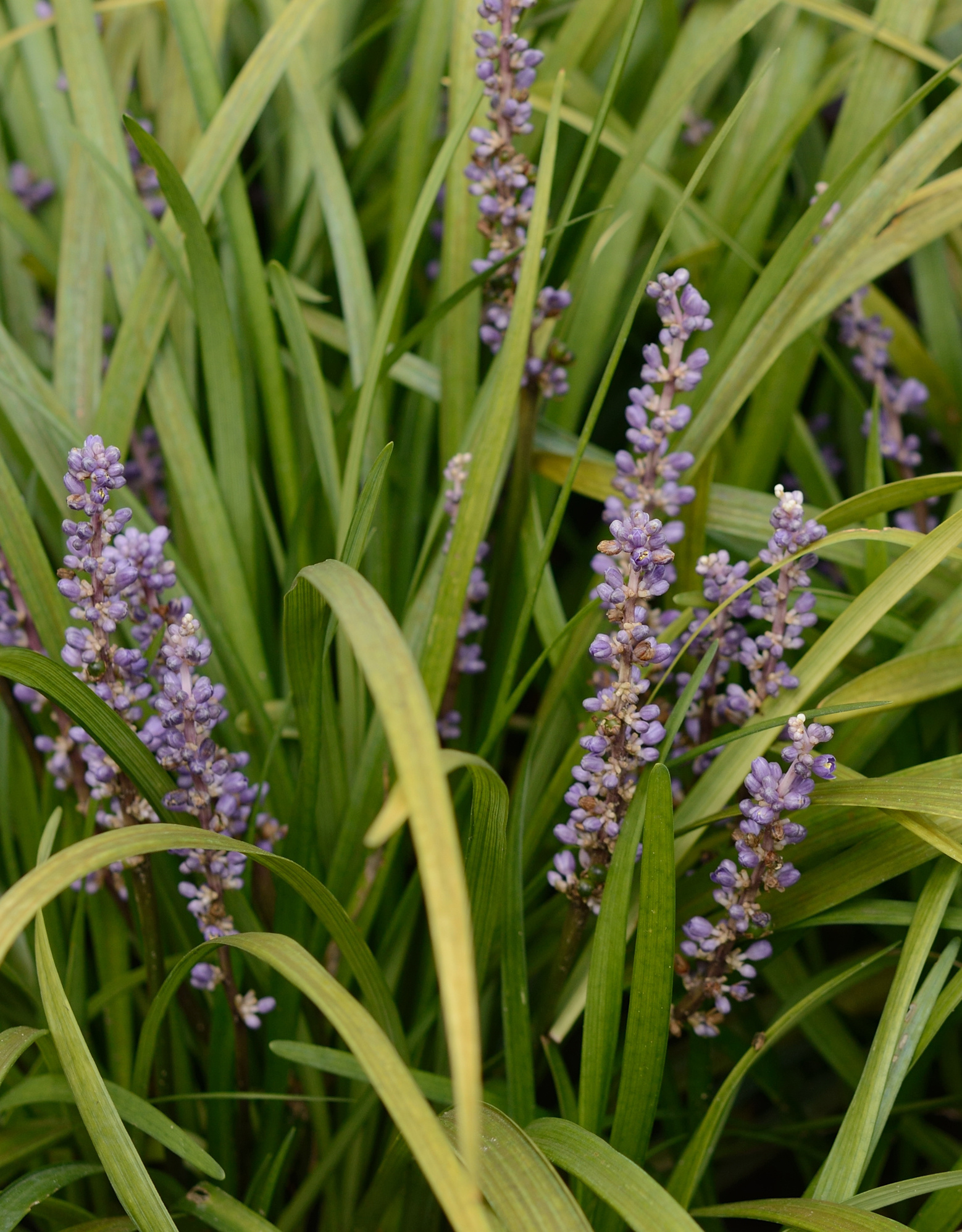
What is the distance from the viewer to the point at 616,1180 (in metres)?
0.81

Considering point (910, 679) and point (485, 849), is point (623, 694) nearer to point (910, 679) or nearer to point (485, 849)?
point (485, 849)

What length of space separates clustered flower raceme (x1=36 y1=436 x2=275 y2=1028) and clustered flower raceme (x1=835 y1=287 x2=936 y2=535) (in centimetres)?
107

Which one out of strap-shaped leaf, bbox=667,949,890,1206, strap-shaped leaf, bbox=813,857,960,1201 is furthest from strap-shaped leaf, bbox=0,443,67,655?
strap-shaped leaf, bbox=813,857,960,1201

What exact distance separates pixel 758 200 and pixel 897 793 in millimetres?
971

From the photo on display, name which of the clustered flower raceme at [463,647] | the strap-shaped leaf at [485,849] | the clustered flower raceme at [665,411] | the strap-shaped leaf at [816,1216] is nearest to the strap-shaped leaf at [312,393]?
the clustered flower raceme at [463,647]

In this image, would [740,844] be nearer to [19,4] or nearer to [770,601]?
[770,601]

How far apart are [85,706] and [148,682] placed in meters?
0.22

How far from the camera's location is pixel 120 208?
1428mm

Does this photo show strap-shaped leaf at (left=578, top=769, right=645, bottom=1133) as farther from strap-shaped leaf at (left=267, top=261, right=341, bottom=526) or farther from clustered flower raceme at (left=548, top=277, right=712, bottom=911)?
strap-shaped leaf at (left=267, top=261, right=341, bottom=526)

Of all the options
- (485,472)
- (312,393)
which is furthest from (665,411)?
(312,393)

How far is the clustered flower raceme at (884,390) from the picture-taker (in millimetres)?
1513

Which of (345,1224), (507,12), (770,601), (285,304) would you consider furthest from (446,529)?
(345,1224)

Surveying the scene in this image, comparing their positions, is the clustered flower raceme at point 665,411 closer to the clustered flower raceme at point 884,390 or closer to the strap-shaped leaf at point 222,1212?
the clustered flower raceme at point 884,390

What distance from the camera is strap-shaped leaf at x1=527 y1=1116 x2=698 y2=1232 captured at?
2.54 ft
